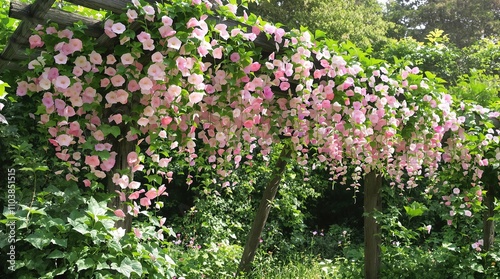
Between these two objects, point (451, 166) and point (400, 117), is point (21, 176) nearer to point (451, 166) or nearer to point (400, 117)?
point (400, 117)

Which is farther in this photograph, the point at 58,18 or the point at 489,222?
the point at 489,222

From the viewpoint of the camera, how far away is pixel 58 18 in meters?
2.25

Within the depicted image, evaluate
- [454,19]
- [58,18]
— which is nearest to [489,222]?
[58,18]

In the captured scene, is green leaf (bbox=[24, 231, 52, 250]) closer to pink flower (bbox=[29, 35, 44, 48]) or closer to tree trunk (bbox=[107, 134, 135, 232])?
tree trunk (bbox=[107, 134, 135, 232])

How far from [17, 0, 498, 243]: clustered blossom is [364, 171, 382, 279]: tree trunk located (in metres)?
0.90

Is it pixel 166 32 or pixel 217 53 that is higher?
pixel 217 53

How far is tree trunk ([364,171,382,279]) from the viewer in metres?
4.25

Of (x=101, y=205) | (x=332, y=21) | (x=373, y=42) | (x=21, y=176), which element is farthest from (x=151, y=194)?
(x=373, y=42)

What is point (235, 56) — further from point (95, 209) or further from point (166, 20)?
point (95, 209)

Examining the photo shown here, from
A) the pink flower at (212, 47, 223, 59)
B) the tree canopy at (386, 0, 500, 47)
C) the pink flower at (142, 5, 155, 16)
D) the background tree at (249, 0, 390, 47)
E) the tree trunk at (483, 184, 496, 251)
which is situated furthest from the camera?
the tree canopy at (386, 0, 500, 47)

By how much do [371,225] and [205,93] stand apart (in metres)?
2.47

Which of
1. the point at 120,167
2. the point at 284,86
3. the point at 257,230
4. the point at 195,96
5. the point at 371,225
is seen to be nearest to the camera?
the point at 195,96

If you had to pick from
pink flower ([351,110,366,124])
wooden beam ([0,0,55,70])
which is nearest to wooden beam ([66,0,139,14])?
wooden beam ([0,0,55,70])

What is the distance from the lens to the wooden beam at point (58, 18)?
6.78ft
